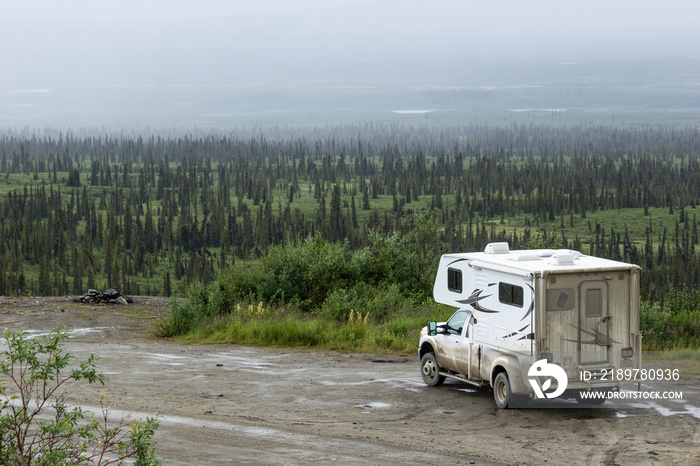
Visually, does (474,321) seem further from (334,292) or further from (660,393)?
(334,292)

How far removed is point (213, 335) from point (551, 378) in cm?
1708

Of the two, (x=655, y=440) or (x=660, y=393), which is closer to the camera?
(x=655, y=440)

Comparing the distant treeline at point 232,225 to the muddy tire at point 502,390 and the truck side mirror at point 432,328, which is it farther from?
the muddy tire at point 502,390

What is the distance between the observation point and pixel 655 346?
26344mm

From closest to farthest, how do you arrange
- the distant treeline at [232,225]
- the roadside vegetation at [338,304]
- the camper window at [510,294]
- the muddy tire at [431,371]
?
the camper window at [510,294] → the muddy tire at [431,371] → the roadside vegetation at [338,304] → the distant treeline at [232,225]

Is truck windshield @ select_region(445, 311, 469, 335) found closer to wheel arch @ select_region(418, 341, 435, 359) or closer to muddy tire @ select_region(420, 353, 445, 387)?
wheel arch @ select_region(418, 341, 435, 359)

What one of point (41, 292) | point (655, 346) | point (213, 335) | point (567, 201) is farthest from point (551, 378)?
point (567, 201)

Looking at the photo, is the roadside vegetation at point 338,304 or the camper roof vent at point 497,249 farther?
the roadside vegetation at point 338,304

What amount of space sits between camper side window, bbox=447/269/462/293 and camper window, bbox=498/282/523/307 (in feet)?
4.69

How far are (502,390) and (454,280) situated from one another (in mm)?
2654

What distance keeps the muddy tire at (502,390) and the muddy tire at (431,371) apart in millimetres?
2365

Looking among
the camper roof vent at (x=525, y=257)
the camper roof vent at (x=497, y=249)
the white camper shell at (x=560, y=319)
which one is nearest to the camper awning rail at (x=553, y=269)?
the white camper shell at (x=560, y=319)

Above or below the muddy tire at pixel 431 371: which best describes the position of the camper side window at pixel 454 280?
above

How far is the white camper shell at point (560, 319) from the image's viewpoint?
51.3 feet
